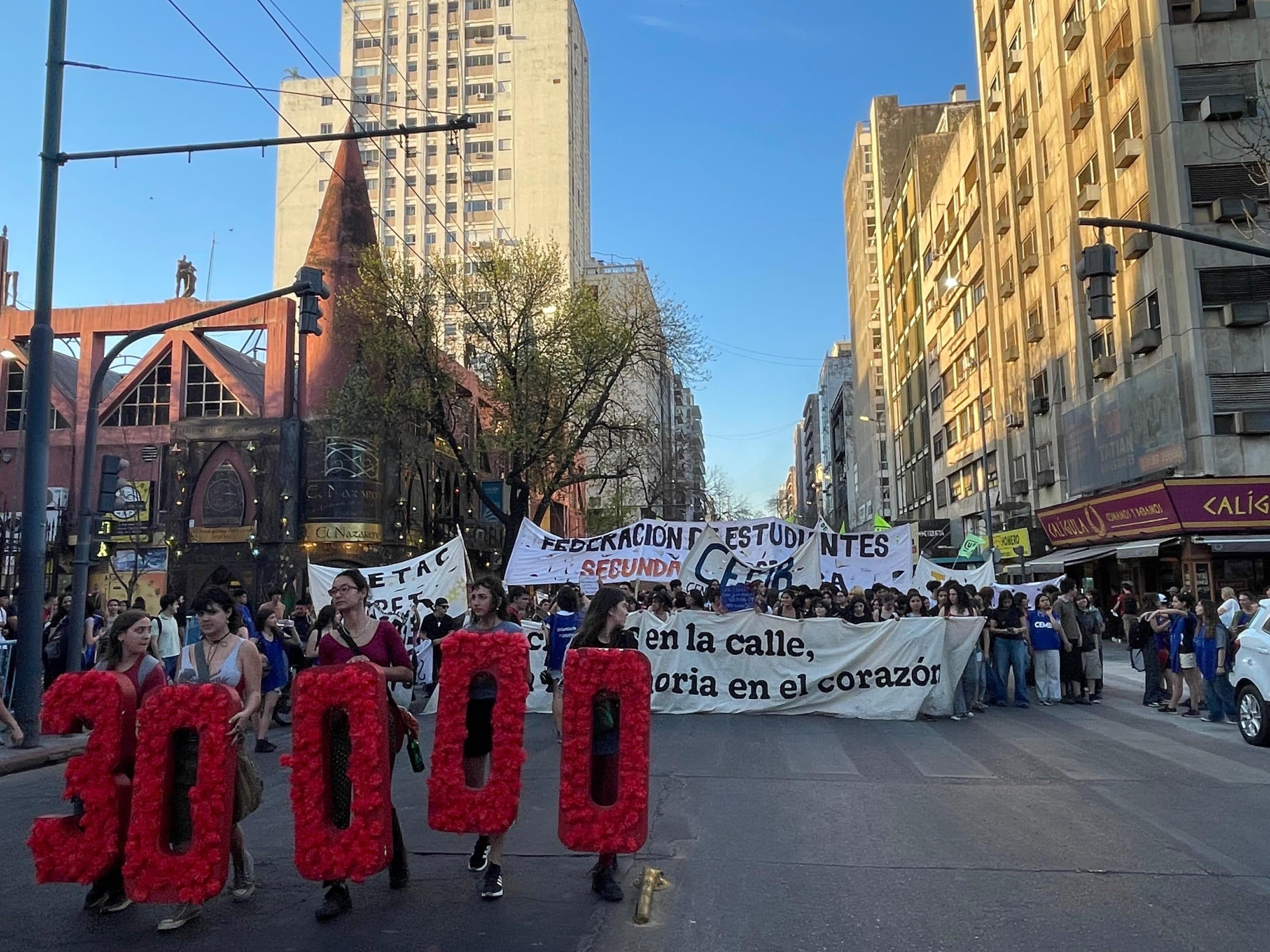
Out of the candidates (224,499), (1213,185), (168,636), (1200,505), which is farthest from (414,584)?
(1213,185)

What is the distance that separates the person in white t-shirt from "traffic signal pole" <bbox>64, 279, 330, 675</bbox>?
953 mm

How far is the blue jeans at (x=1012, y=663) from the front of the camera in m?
13.9

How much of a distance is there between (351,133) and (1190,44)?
82.5ft

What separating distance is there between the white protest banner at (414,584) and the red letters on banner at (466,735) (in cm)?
1135

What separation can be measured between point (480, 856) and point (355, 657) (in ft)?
4.65

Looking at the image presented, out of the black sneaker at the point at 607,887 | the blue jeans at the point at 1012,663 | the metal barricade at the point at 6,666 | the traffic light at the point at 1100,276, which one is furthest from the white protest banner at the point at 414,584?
the black sneaker at the point at 607,887

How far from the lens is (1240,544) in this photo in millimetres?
23312

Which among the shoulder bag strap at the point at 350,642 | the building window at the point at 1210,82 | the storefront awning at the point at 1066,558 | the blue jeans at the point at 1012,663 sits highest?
the building window at the point at 1210,82

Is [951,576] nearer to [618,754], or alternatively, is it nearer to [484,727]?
[618,754]

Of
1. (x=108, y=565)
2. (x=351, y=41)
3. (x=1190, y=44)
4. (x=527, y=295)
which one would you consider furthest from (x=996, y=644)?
(x=351, y=41)

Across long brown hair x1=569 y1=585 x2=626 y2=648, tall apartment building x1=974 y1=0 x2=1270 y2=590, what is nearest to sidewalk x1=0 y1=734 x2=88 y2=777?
long brown hair x1=569 y1=585 x2=626 y2=648

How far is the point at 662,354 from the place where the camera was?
30.9 meters

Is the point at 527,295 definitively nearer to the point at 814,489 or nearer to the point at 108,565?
the point at 108,565

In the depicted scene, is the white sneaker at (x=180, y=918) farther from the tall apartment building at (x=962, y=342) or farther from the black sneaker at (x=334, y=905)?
the tall apartment building at (x=962, y=342)
